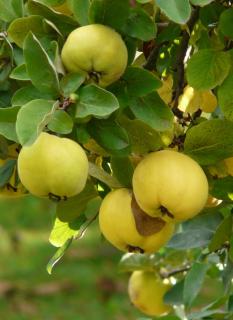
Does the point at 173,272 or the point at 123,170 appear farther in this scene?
the point at 173,272

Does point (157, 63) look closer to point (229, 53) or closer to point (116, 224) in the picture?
A: point (229, 53)

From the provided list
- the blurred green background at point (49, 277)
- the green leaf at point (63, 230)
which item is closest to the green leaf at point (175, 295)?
the green leaf at point (63, 230)

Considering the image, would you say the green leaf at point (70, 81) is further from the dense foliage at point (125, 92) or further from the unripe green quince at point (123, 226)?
the unripe green quince at point (123, 226)

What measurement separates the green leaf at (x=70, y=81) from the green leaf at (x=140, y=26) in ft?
0.26

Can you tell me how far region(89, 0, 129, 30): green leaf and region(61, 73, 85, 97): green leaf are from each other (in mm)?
63

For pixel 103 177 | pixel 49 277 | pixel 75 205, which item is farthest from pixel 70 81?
pixel 49 277

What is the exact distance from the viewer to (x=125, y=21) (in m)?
0.89

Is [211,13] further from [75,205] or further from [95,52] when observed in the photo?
[75,205]

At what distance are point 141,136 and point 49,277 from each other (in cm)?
452

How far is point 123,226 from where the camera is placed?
0.89 metres

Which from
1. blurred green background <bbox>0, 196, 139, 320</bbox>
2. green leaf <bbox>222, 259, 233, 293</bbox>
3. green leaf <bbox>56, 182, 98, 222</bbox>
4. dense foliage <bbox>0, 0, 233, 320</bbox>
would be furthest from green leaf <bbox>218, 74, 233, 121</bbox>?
blurred green background <bbox>0, 196, 139, 320</bbox>

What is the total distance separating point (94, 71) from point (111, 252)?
4903 mm

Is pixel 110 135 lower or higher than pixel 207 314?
higher

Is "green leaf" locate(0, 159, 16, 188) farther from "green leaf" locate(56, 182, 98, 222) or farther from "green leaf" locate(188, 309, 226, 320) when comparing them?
"green leaf" locate(188, 309, 226, 320)
